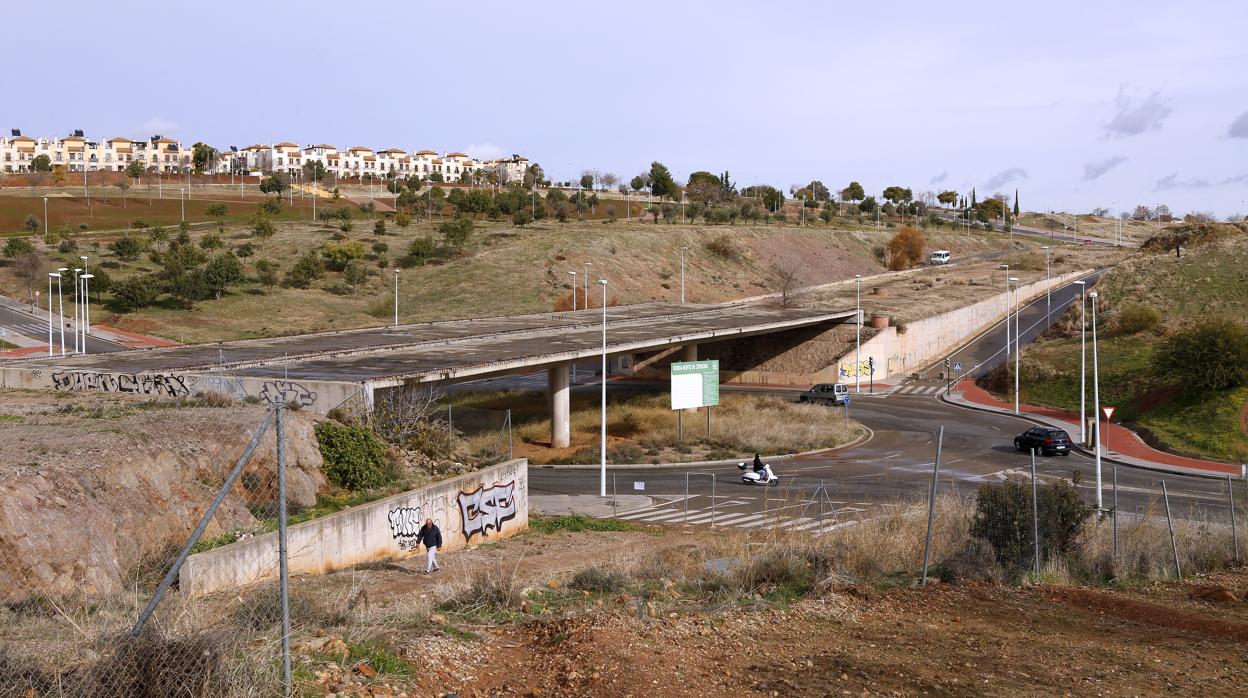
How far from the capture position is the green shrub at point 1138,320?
79.2 meters

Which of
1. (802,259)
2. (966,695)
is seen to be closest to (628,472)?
(966,695)


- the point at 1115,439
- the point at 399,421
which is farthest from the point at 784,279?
the point at 399,421

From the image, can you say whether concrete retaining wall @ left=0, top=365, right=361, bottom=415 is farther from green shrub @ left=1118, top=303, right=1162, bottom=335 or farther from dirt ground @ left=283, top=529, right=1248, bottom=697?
green shrub @ left=1118, top=303, right=1162, bottom=335

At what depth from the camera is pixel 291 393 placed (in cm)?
3581

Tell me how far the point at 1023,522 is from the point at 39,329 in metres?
82.4

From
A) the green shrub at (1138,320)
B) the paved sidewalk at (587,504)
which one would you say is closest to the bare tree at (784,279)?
the green shrub at (1138,320)

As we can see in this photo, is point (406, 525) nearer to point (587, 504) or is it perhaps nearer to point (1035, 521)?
point (587, 504)

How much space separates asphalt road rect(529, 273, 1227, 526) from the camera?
36.7m

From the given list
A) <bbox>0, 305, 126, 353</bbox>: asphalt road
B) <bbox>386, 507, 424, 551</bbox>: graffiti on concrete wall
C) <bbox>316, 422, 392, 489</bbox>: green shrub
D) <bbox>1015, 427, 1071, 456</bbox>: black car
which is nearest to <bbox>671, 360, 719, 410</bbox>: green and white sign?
<bbox>1015, 427, 1071, 456</bbox>: black car

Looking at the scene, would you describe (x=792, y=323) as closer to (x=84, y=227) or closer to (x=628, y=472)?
(x=628, y=472)

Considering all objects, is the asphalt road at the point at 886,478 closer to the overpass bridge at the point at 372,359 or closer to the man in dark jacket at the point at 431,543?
the overpass bridge at the point at 372,359

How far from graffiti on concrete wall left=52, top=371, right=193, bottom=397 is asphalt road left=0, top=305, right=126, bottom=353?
36.0 meters

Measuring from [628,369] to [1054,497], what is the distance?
64.8m

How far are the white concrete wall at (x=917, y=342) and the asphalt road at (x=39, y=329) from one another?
52.3 meters
